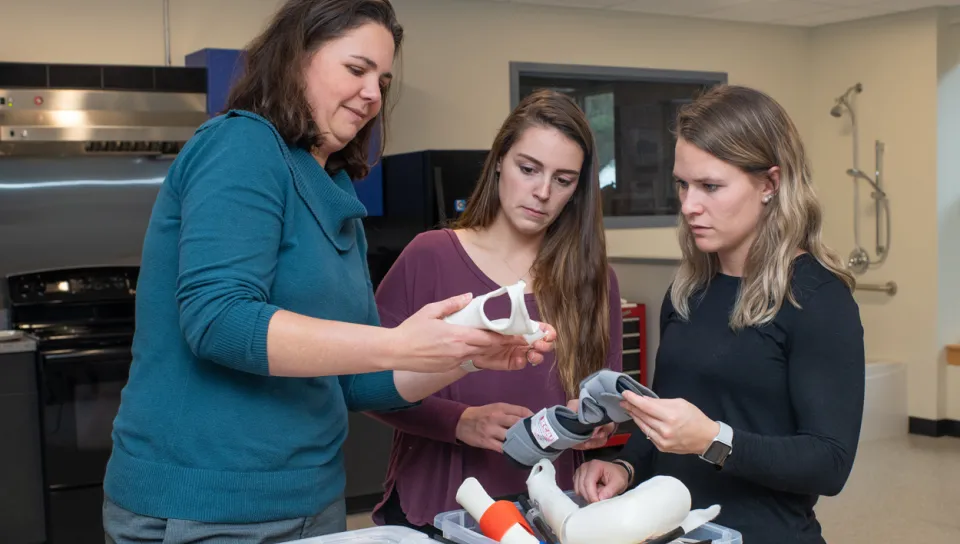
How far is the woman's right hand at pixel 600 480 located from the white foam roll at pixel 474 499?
335 mm

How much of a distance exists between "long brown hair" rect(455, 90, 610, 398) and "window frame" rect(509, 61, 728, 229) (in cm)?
381

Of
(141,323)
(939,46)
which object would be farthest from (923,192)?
(141,323)

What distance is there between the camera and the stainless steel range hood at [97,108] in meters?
4.19

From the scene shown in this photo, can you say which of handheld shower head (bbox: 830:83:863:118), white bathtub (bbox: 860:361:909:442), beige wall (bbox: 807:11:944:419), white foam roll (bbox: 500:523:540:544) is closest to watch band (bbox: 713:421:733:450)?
white foam roll (bbox: 500:523:540:544)

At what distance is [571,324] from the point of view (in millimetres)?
1957

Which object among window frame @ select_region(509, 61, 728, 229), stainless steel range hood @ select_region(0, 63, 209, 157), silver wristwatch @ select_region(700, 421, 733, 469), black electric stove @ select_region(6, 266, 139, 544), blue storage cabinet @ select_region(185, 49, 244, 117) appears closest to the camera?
silver wristwatch @ select_region(700, 421, 733, 469)

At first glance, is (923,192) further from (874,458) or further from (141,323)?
(141,323)

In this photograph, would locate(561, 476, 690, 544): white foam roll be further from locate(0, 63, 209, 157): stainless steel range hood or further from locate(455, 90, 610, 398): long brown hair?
locate(0, 63, 209, 157): stainless steel range hood

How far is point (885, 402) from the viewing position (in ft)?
20.2

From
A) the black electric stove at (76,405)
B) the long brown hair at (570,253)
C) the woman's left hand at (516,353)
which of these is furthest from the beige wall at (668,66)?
the woman's left hand at (516,353)

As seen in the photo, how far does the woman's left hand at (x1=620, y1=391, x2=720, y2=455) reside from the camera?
140 cm

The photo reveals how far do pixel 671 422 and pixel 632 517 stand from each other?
213 mm

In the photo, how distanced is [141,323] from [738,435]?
86 centimetres

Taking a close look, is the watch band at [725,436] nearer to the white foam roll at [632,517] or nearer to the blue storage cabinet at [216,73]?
the white foam roll at [632,517]
